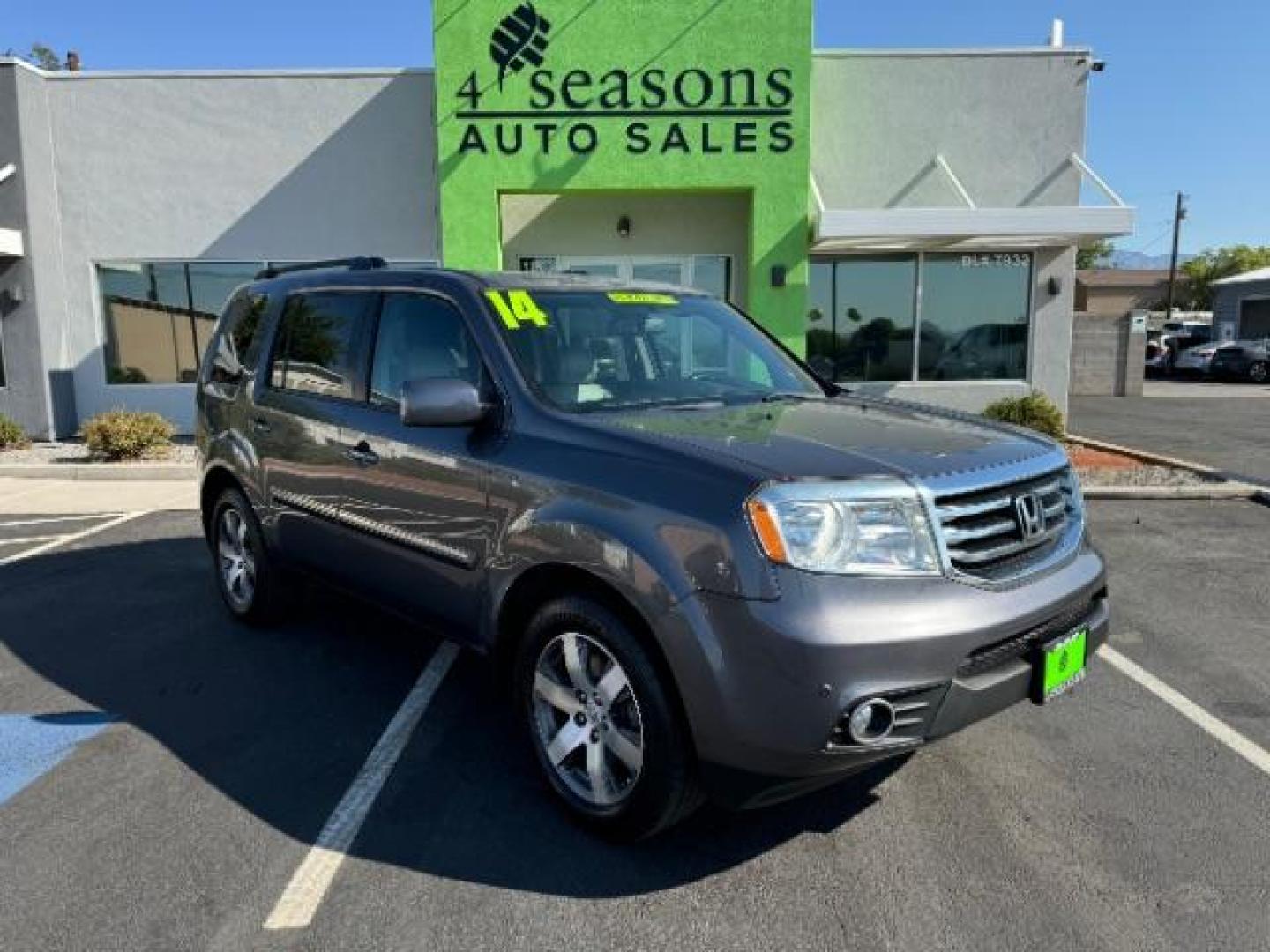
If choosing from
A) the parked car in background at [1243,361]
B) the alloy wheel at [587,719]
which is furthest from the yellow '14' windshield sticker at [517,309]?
the parked car in background at [1243,361]

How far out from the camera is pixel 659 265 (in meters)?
13.7

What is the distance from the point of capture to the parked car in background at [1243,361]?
28.3 meters

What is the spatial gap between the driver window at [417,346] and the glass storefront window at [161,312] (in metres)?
10.4

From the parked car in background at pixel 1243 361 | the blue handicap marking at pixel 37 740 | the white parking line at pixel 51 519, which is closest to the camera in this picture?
the blue handicap marking at pixel 37 740

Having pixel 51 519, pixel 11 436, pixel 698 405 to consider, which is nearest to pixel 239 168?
pixel 11 436

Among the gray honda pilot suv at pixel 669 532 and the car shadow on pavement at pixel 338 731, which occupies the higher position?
the gray honda pilot suv at pixel 669 532

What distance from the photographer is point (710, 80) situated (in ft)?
39.0

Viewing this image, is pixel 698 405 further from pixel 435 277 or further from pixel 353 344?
pixel 353 344

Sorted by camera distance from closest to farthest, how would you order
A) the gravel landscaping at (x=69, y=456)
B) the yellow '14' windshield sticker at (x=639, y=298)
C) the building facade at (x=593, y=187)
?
the yellow '14' windshield sticker at (x=639, y=298) → the gravel landscaping at (x=69, y=456) → the building facade at (x=593, y=187)

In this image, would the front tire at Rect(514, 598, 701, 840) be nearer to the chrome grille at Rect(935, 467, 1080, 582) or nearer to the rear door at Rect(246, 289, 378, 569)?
the chrome grille at Rect(935, 467, 1080, 582)

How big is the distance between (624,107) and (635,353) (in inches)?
358

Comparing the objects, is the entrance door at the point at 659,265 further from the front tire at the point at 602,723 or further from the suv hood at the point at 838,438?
the front tire at the point at 602,723

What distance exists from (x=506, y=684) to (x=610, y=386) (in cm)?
130

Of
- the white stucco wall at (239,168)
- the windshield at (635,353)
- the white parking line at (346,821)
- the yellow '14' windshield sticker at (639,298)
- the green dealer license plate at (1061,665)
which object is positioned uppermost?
the white stucco wall at (239,168)
